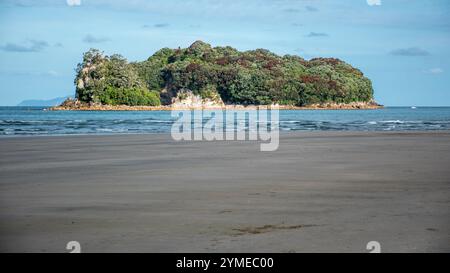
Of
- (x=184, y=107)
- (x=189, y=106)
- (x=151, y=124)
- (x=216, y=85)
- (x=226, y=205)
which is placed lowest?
(x=184, y=107)

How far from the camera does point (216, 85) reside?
180375 mm

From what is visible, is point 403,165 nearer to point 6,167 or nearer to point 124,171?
point 124,171

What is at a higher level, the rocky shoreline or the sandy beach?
the sandy beach

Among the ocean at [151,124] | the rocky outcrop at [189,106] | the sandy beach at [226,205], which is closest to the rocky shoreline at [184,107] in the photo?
the rocky outcrop at [189,106]

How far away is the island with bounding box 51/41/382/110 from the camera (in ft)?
506

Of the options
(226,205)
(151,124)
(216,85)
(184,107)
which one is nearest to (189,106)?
(184,107)

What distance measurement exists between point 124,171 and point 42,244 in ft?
25.0

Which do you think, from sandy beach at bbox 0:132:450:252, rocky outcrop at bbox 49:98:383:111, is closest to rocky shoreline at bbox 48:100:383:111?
rocky outcrop at bbox 49:98:383:111

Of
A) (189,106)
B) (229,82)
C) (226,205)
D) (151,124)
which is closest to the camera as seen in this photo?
(226,205)

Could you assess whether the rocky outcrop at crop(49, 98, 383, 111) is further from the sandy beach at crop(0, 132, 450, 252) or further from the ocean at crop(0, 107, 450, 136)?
the sandy beach at crop(0, 132, 450, 252)

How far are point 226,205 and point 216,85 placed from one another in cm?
17154

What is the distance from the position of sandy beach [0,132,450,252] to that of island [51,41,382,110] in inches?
5453

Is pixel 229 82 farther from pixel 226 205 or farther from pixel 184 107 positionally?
pixel 226 205

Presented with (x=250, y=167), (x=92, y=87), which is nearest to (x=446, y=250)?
(x=250, y=167)
